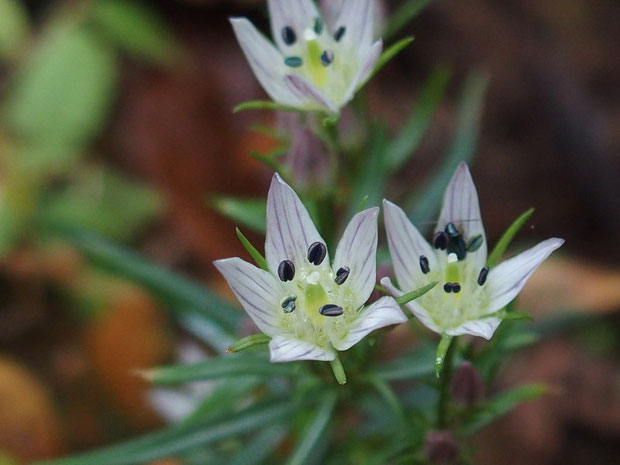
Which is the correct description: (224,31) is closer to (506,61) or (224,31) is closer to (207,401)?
(506,61)

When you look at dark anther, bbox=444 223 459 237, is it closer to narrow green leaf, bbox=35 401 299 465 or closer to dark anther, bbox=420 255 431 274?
dark anther, bbox=420 255 431 274

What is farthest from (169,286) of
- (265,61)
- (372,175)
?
(265,61)

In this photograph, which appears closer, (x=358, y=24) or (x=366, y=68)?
(x=366, y=68)

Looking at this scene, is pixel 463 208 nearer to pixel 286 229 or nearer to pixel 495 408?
pixel 286 229

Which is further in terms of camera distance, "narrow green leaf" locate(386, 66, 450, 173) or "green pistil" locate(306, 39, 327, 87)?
"narrow green leaf" locate(386, 66, 450, 173)

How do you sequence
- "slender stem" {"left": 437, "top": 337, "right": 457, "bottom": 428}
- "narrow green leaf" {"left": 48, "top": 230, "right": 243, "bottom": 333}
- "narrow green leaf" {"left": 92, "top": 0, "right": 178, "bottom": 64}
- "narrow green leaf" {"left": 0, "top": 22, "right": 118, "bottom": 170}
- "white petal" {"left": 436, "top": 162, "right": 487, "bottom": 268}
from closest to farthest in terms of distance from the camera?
1. "white petal" {"left": 436, "top": 162, "right": 487, "bottom": 268}
2. "slender stem" {"left": 437, "top": 337, "right": 457, "bottom": 428}
3. "narrow green leaf" {"left": 48, "top": 230, "right": 243, "bottom": 333}
4. "narrow green leaf" {"left": 0, "top": 22, "right": 118, "bottom": 170}
5. "narrow green leaf" {"left": 92, "top": 0, "right": 178, "bottom": 64}

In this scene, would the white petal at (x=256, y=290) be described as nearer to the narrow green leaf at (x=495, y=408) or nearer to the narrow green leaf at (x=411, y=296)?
the narrow green leaf at (x=411, y=296)

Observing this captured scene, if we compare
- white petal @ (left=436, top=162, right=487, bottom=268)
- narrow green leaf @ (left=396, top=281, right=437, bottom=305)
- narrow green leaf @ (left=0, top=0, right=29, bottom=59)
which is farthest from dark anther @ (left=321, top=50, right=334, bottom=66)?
narrow green leaf @ (left=0, top=0, right=29, bottom=59)
